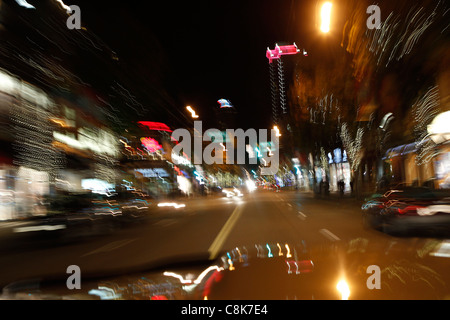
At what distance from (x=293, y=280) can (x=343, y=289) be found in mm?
690

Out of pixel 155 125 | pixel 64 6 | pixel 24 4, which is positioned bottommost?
pixel 155 125

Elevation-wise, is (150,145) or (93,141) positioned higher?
(150,145)

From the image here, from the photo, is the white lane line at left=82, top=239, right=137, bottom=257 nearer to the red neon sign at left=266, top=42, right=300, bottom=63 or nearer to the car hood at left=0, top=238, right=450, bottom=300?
the car hood at left=0, top=238, right=450, bottom=300

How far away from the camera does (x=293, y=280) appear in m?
4.72

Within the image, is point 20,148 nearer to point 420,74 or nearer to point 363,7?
point 363,7

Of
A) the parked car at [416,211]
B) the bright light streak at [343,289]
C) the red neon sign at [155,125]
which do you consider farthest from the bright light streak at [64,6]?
the red neon sign at [155,125]

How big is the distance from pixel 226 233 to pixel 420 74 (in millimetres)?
9450

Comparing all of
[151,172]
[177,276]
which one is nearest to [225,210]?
[151,172]

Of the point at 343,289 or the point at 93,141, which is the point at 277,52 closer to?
the point at 93,141

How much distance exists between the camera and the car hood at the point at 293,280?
4.24 metres

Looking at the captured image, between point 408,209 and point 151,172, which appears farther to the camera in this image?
point 151,172

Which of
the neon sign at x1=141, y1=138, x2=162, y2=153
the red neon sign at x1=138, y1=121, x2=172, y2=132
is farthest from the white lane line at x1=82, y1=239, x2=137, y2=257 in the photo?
the red neon sign at x1=138, y1=121, x2=172, y2=132

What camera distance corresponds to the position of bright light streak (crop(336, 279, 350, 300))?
4.03 metres
